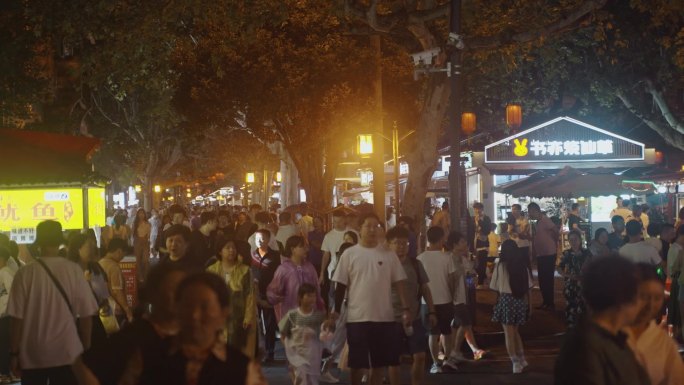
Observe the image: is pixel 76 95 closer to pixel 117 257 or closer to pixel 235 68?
pixel 235 68

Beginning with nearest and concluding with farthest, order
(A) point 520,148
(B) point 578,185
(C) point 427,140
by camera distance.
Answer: (C) point 427,140
(A) point 520,148
(B) point 578,185

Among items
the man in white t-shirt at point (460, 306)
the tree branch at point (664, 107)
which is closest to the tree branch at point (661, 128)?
the tree branch at point (664, 107)

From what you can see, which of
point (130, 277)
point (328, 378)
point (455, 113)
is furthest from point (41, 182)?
point (455, 113)

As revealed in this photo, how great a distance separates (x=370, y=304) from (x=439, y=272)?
2.22 meters

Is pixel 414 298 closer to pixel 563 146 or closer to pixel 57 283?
pixel 57 283

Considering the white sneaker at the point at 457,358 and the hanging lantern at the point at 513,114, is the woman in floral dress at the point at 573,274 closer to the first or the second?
the white sneaker at the point at 457,358

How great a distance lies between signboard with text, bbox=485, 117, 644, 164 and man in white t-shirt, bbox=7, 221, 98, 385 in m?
13.1

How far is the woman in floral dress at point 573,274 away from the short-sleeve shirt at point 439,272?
249cm

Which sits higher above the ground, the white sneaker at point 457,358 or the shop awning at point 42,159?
the shop awning at point 42,159

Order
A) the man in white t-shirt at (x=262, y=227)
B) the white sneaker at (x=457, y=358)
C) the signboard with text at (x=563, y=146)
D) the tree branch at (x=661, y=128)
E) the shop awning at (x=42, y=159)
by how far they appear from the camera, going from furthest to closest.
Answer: the tree branch at (x=661, y=128), the signboard with text at (x=563, y=146), the man in white t-shirt at (x=262, y=227), the shop awning at (x=42, y=159), the white sneaker at (x=457, y=358)

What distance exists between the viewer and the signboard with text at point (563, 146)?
759 inches

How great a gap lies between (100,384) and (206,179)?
7652 cm

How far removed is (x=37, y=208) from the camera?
48.8 feet

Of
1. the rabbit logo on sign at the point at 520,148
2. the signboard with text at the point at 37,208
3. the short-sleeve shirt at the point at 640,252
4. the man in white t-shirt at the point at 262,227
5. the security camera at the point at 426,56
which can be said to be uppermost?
the security camera at the point at 426,56
